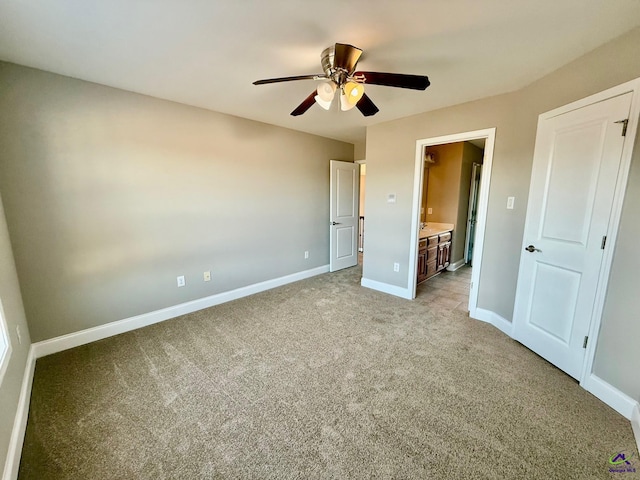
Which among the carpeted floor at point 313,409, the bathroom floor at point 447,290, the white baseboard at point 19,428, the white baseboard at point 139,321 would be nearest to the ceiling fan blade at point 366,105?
the carpeted floor at point 313,409

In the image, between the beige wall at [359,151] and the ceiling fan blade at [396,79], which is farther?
the beige wall at [359,151]

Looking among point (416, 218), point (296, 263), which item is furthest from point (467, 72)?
point (296, 263)

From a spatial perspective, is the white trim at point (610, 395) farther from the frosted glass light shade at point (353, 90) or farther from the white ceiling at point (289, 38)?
the frosted glass light shade at point (353, 90)

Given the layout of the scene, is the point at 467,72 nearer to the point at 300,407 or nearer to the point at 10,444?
the point at 300,407

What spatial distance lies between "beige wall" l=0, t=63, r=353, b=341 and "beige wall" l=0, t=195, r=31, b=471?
165 millimetres

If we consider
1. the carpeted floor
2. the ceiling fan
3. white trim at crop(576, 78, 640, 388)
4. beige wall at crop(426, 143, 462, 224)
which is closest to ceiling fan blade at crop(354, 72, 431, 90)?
the ceiling fan

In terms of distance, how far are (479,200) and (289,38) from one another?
260 cm

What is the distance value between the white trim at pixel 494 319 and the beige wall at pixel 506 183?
0.17ft

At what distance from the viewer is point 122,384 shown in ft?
6.21

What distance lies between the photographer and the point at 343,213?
15.2 feet

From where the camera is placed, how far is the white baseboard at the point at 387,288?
138 inches

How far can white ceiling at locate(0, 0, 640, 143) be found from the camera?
1.39 m

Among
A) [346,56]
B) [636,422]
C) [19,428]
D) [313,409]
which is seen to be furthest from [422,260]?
[19,428]

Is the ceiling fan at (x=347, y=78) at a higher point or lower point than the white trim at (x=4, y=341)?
higher
